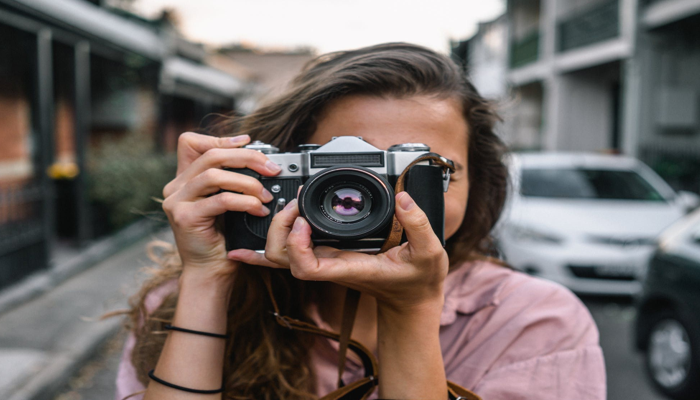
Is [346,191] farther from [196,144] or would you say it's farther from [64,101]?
[64,101]

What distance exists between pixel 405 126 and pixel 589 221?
185 inches

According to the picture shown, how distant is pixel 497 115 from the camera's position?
68.7 inches

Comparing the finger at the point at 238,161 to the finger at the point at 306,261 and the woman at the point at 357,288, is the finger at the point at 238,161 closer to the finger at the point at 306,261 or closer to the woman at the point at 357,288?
the woman at the point at 357,288

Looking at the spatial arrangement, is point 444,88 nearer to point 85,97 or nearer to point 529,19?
point 85,97

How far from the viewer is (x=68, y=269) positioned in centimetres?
617

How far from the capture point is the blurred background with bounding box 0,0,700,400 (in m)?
3.61

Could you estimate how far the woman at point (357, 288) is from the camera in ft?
3.73

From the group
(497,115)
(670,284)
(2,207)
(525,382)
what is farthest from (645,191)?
(2,207)

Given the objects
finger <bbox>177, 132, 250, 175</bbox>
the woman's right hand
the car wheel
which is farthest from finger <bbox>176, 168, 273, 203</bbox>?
the car wheel

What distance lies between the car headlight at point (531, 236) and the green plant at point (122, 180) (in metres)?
4.29

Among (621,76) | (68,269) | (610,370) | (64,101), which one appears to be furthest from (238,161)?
(621,76)

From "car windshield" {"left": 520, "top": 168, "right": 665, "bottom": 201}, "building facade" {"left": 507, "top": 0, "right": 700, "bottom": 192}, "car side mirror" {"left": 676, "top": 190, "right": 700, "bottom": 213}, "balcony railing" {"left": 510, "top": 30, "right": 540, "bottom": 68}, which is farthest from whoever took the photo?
"balcony railing" {"left": 510, "top": 30, "right": 540, "bottom": 68}

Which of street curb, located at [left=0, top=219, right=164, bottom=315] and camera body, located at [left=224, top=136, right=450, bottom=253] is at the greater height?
camera body, located at [left=224, top=136, right=450, bottom=253]

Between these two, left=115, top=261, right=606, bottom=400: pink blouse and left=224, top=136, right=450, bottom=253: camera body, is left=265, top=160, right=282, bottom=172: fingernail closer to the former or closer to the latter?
left=224, top=136, right=450, bottom=253: camera body
